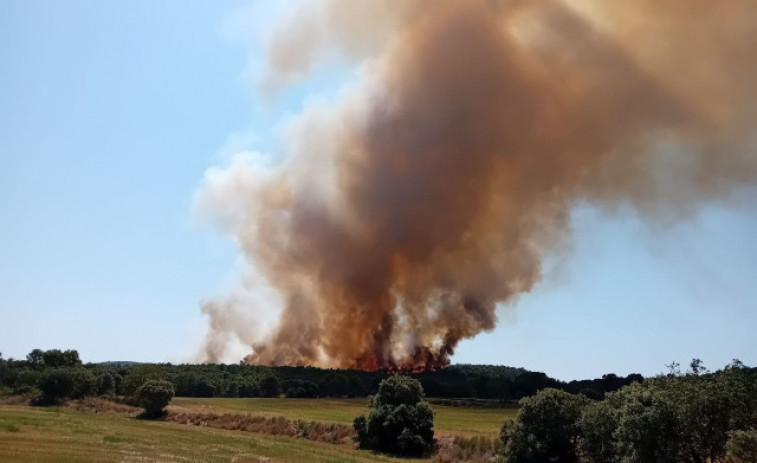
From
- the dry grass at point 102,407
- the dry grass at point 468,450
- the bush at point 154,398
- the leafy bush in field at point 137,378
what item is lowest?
the dry grass at point 468,450

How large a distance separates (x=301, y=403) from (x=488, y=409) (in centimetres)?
3733

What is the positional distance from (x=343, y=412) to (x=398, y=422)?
33.5m

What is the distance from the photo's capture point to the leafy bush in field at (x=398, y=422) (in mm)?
61719

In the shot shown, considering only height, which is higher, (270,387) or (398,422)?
(270,387)

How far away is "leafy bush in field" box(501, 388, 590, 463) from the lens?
4762cm

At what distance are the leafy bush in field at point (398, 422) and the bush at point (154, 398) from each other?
37671mm

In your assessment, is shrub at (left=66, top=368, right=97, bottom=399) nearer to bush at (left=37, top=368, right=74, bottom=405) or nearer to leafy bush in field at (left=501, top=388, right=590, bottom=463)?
bush at (left=37, top=368, right=74, bottom=405)

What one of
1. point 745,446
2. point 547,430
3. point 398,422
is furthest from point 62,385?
point 745,446

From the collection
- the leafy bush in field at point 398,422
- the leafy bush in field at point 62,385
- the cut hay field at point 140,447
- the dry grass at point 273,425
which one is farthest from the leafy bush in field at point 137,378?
the leafy bush in field at point 398,422

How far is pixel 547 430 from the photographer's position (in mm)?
48031

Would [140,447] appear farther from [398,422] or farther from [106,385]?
[106,385]

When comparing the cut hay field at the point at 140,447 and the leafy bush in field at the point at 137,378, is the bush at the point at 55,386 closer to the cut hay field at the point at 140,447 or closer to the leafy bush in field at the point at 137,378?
the leafy bush in field at the point at 137,378

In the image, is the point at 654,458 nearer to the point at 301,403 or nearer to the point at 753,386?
the point at 753,386

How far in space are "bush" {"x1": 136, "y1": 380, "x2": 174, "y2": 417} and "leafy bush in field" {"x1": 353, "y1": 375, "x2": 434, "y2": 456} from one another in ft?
124
